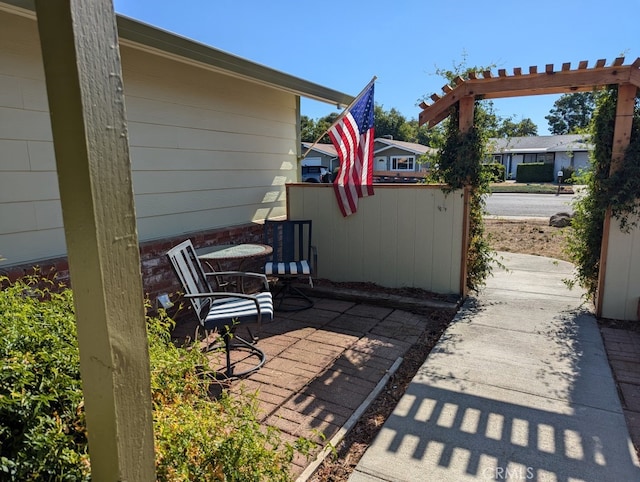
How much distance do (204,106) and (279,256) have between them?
2.13 m

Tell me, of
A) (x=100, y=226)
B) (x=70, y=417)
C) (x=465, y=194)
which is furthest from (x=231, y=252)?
(x=100, y=226)

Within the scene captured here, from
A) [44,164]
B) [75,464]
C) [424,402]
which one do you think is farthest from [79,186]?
[44,164]

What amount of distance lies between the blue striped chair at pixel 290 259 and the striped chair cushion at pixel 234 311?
1.24m

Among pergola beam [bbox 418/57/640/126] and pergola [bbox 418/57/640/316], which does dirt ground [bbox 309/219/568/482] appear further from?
pergola beam [bbox 418/57/640/126]

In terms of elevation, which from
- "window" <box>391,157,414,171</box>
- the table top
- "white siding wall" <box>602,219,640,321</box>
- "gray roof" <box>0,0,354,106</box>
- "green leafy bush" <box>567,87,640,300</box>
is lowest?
"white siding wall" <box>602,219,640,321</box>

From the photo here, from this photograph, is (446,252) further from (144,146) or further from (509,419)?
(144,146)

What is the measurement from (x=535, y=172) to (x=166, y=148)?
A: 3416cm

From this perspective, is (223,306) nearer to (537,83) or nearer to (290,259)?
(290,259)

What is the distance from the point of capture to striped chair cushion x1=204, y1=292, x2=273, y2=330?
9.82ft

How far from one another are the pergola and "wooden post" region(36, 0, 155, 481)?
430 centimetres

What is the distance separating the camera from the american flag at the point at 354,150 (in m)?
4.85

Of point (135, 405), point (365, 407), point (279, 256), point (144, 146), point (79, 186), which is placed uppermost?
point (144, 146)

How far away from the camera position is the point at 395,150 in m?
31.8

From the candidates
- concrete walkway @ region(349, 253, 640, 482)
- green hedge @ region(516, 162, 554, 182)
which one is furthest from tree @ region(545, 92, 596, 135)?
concrete walkway @ region(349, 253, 640, 482)
